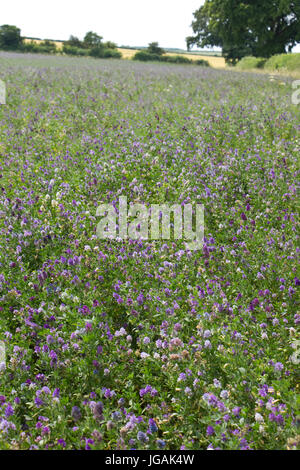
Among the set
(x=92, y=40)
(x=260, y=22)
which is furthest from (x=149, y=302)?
(x=92, y=40)

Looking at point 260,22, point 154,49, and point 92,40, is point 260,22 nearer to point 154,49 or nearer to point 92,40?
point 154,49

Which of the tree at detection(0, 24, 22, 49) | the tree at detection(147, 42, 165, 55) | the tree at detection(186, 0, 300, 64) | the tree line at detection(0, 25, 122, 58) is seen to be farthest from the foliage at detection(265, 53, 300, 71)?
the tree at detection(0, 24, 22, 49)

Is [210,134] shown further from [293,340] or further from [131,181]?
[293,340]

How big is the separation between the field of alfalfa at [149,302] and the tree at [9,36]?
51.4 meters

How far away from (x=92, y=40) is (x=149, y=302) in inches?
2381

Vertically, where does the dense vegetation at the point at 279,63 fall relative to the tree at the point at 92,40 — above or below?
below

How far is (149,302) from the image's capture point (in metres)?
3.49

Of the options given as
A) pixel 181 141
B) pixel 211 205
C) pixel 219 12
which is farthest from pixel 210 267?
pixel 219 12

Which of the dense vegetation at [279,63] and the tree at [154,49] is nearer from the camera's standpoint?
the dense vegetation at [279,63]

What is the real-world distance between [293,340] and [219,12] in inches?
1636

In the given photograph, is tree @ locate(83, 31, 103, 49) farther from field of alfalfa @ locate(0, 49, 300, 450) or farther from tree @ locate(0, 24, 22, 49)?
field of alfalfa @ locate(0, 49, 300, 450)

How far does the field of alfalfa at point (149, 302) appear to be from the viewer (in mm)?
2545

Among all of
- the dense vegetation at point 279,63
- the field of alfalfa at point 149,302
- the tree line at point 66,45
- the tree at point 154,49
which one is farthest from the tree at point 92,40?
the field of alfalfa at point 149,302

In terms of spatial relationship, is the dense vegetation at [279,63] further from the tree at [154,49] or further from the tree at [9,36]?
the tree at [9,36]
